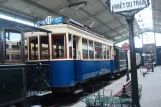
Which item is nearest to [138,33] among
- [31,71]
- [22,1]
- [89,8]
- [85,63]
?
[89,8]

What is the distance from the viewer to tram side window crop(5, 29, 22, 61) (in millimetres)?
5879

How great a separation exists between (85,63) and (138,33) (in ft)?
146

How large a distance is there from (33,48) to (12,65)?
3.59 m

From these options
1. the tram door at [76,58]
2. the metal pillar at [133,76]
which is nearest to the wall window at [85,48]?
the tram door at [76,58]

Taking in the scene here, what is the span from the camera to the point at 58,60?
8.84m

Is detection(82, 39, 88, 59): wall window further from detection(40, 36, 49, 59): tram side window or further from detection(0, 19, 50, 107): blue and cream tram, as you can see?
detection(0, 19, 50, 107): blue and cream tram

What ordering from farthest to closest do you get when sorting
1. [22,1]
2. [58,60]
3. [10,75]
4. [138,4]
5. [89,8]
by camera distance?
1. [89,8]
2. [22,1]
3. [58,60]
4. [10,75]
5. [138,4]

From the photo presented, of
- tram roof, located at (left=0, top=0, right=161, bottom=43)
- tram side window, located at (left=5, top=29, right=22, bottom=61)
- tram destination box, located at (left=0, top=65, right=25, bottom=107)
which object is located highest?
tram roof, located at (left=0, top=0, right=161, bottom=43)

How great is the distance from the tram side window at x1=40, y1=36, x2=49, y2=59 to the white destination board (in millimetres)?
4828

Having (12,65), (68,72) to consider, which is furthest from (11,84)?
(68,72)

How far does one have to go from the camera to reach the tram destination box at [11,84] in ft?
18.2

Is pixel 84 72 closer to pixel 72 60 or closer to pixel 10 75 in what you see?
pixel 72 60

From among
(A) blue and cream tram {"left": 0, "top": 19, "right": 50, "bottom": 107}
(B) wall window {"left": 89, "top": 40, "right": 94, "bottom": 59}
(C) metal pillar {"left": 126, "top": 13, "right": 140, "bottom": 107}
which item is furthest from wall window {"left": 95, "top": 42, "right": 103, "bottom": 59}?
(C) metal pillar {"left": 126, "top": 13, "right": 140, "bottom": 107}

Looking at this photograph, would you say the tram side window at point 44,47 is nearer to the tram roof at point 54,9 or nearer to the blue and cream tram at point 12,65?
the blue and cream tram at point 12,65
